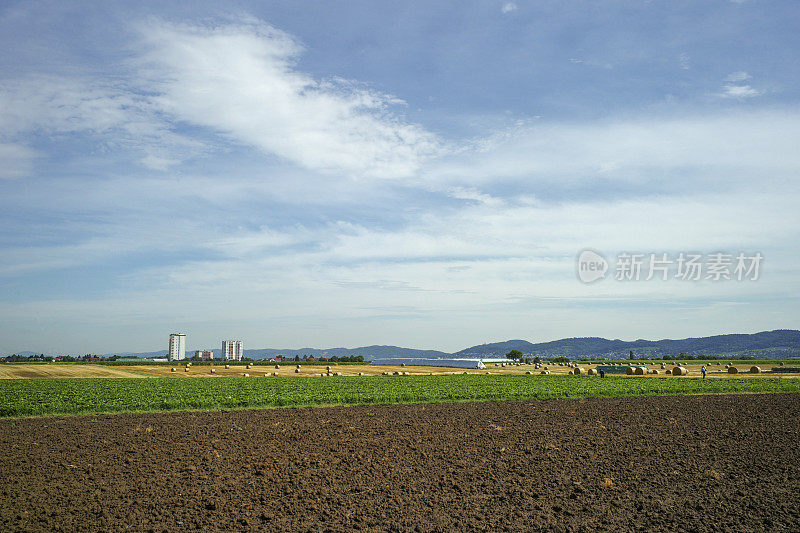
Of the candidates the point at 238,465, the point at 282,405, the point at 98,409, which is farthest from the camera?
the point at 282,405

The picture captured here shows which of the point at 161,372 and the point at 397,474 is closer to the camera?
the point at 397,474

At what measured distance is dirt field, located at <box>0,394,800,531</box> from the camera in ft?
37.4

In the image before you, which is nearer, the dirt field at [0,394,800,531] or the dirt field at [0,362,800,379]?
the dirt field at [0,394,800,531]

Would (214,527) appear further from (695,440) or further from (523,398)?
(523,398)

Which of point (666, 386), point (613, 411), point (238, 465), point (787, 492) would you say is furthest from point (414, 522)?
point (666, 386)

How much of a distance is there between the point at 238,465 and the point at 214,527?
17.0 ft

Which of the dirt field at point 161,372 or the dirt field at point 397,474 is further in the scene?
the dirt field at point 161,372

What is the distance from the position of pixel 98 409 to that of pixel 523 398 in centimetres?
2818

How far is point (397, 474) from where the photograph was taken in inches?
586

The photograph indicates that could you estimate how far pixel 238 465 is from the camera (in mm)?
15883

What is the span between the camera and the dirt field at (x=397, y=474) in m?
11.4

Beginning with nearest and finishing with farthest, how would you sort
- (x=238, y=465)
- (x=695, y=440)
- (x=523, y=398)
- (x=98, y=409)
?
(x=238, y=465) < (x=695, y=440) < (x=98, y=409) < (x=523, y=398)

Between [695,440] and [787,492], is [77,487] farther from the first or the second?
[695,440]

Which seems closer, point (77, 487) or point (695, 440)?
point (77, 487)
